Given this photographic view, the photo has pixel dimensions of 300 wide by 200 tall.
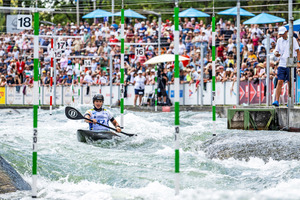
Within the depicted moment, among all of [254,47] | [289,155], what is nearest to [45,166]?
[289,155]

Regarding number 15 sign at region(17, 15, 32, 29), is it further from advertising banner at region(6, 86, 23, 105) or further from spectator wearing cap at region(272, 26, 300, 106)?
advertising banner at region(6, 86, 23, 105)

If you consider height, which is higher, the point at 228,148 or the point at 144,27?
the point at 144,27

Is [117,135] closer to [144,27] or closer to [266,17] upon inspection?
[266,17]

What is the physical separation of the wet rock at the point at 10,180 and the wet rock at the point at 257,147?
11.8ft

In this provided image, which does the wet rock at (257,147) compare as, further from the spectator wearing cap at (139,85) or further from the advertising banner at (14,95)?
the advertising banner at (14,95)

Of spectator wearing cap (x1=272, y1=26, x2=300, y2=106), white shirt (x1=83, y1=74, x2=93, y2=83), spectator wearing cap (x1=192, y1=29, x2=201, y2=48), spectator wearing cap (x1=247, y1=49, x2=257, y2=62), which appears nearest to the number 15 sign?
spectator wearing cap (x1=247, y1=49, x2=257, y2=62)

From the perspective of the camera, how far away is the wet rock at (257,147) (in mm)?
9422

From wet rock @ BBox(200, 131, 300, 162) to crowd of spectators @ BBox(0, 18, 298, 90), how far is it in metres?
7.51

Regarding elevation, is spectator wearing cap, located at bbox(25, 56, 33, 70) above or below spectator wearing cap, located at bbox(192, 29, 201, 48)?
below

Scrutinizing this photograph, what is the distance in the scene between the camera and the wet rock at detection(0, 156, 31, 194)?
7.16 m

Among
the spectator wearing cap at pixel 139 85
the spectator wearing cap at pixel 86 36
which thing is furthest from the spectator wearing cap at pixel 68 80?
the spectator wearing cap at pixel 139 85

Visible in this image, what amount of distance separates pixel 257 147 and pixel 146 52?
16084 millimetres

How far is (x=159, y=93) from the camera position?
77.6 feet

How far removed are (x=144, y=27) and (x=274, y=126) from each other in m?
14.2
